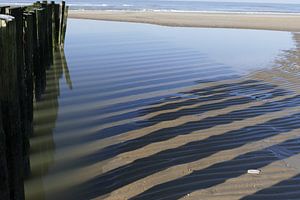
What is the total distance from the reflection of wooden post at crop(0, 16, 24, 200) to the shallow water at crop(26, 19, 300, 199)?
829 mm

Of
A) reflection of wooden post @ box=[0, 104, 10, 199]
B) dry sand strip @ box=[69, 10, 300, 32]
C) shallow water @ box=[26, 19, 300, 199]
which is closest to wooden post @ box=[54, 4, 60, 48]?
shallow water @ box=[26, 19, 300, 199]

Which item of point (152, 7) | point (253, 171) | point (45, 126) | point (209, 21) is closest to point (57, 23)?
point (45, 126)

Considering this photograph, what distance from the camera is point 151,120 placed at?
267 inches

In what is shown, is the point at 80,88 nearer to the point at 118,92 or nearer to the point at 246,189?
the point at 118,92

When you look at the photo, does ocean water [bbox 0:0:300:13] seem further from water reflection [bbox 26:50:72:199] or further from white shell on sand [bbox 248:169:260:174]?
white shell on sand [bbox 248:169:260:174]

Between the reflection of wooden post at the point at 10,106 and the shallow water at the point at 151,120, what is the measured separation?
829 millimetres

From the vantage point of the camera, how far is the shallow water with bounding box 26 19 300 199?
475 cm

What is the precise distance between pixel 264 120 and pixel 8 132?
4405mm

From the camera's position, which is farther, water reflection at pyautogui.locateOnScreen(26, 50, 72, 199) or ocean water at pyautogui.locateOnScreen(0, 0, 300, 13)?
ocean water at pyautogui.locateOnScreen(0, 0, 300, 13)

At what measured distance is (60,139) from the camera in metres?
5.98

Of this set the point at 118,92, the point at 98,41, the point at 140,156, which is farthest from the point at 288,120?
the point at 98,41

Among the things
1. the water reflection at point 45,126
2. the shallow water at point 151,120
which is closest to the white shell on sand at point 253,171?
the shallow water at point 151,120

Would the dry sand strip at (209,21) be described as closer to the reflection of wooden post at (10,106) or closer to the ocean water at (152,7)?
the ocean water at (152,7)

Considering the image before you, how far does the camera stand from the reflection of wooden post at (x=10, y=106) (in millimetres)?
3471
